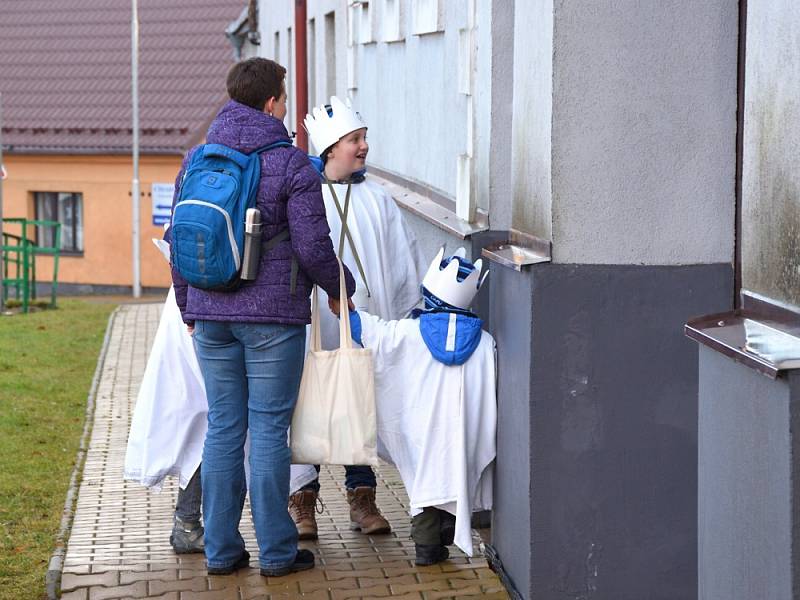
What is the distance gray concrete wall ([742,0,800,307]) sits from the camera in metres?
3.39

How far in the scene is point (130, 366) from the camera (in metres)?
12.8

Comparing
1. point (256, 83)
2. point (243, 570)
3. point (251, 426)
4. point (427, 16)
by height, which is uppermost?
point (427, 16)

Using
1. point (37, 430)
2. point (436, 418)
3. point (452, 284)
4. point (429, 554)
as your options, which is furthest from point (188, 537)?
point (37, 430)

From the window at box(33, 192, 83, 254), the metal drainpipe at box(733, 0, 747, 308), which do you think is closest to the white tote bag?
the metal drainpipe at box(733, 0, 747, 308)

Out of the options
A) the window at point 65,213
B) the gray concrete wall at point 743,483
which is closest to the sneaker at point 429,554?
the gray concrete wall at point 743,483

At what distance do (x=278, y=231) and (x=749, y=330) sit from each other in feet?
7.52

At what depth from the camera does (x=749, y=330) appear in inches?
137

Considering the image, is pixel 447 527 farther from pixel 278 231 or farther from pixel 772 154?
pixel 772 154

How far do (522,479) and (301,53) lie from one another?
11.8 meters

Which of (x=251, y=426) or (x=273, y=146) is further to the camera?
(x=251, y=426)

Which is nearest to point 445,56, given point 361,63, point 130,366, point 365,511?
point 365,511

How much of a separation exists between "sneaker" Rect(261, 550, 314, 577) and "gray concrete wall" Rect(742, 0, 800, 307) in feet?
8.61

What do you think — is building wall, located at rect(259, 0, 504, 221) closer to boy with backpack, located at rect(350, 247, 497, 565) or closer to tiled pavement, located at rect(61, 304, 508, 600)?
boy with backpack, located at rect(350, 247, 497, 565)

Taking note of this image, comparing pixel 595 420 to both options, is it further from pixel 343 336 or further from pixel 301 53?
pixel 301 53
